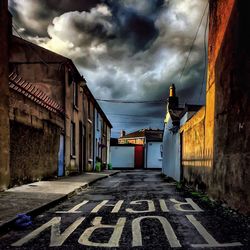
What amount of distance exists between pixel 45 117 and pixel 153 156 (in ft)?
129

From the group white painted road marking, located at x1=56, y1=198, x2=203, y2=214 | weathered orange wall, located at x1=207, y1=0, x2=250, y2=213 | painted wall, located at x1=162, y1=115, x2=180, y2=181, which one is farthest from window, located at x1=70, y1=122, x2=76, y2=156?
weathered orange wall, located at x1=207, y1=0, x2=250, y2=213

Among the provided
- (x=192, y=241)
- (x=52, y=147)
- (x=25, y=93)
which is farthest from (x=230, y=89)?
(x=52, y=147)

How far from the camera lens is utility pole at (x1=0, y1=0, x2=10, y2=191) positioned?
404 inches

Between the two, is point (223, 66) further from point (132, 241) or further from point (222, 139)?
point (132, 241)

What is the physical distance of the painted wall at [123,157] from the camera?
5391cm

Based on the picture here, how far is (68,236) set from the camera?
5184mm

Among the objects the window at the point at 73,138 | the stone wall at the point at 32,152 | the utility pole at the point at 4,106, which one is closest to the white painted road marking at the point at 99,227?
the utility pole at the point at 4,106

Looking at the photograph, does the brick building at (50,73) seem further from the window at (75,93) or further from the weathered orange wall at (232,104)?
the weathered orange wall at (232,104)

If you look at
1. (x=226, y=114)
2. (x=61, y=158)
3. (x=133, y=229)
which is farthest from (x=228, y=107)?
(x=61, y=158)

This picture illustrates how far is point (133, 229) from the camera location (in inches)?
221

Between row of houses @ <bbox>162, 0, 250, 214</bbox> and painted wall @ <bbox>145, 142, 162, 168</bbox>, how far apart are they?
40987 mm

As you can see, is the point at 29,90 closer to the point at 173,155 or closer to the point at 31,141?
the point at 31,141

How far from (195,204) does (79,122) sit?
17.0m

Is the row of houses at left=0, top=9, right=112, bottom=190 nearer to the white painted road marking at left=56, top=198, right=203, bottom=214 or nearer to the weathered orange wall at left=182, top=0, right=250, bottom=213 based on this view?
the white painted road marking at left=56, top=198, right=203, bottom=214
